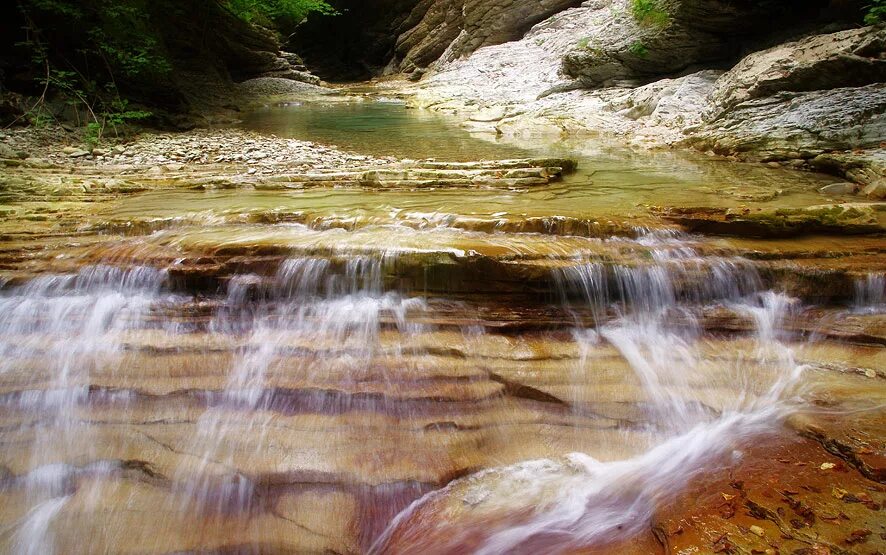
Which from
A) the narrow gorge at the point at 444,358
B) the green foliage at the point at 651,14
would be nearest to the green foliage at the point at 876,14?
the narrow gorge at the point at 444,358

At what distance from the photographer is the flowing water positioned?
2.50 m

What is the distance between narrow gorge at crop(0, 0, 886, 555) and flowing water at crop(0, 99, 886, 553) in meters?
0.02

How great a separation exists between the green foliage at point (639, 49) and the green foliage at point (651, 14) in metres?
0.60

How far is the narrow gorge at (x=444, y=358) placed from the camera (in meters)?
2.44

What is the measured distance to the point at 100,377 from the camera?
3.11m

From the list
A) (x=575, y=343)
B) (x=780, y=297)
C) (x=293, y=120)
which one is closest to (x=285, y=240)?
(x=575, y=343)

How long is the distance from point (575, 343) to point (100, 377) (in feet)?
10.8

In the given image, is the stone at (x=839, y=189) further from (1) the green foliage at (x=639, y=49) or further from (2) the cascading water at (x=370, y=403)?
(1) the green foliage at (x=639, y=49)

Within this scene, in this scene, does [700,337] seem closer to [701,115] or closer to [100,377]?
[100,377]

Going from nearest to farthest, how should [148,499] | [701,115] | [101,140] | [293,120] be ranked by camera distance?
[148,499] → [101,140] → [701,115] → [293,120]

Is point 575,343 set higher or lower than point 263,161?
lower

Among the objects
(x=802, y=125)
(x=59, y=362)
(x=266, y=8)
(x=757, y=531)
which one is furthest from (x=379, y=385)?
(x=266, y=8)

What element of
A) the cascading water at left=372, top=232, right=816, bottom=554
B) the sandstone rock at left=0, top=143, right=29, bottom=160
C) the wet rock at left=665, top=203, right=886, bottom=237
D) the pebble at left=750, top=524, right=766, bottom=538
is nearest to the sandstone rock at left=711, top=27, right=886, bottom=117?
the wet rock at left=665, top=203, right=886, bottom=237

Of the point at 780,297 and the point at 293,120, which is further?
the point at 293,120
